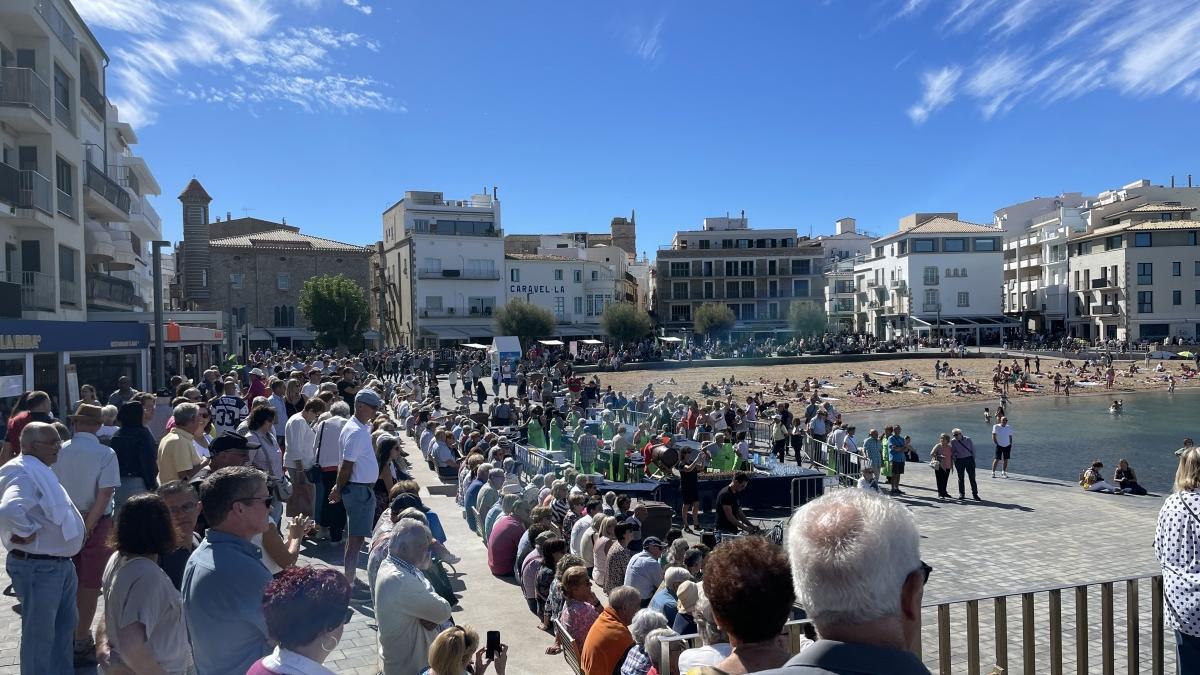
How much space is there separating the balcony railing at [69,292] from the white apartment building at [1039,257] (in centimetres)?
7695

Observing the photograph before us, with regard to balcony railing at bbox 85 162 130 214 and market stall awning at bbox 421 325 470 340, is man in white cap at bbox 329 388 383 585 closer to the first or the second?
balcony railing at bbox 85 162 130 214

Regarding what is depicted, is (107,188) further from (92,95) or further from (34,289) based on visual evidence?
(34,289)

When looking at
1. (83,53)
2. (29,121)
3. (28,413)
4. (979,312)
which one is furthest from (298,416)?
(979,312)

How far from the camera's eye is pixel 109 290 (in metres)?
26.2

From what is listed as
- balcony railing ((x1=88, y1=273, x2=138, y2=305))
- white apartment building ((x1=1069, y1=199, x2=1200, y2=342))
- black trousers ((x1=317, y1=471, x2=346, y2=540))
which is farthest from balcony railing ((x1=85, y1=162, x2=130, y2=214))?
white apartment building ((x1=1069, y1=199, x2=1200, y2=342))

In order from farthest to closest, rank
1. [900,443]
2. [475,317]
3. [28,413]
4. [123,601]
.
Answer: [475,317]
[900,443]
[28,413]
[123,601]

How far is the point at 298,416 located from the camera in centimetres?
834

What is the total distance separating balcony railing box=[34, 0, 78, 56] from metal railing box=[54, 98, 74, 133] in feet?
5.48

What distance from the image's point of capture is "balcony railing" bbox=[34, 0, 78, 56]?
64.2 feet

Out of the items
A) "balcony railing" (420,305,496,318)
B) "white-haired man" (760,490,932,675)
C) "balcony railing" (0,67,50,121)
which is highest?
"balcony railing" (0,67,50,121)

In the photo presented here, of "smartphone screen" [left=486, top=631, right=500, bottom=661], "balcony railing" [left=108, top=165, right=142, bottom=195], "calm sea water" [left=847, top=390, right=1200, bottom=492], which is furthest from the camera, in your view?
"balcony railing" [left=108, top=165, right=142, bottom=195]

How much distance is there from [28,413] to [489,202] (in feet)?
206

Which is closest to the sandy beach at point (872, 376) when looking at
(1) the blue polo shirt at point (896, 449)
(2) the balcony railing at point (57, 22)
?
(1) the blue polo shirt at point (896, 449)

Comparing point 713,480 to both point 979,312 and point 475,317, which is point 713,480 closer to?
point 475,317
